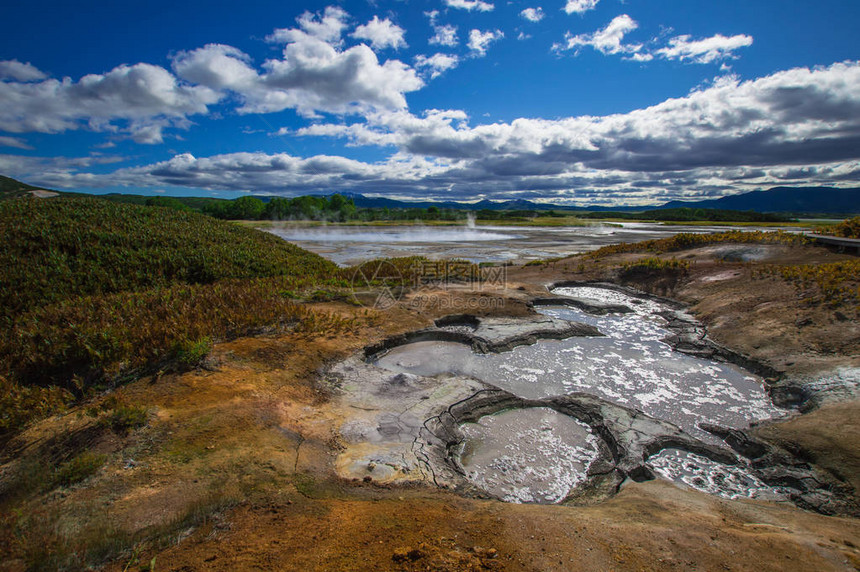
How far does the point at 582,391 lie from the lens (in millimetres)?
7469

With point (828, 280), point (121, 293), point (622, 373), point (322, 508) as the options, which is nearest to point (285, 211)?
point (121, 293)

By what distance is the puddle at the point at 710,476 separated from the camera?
487 centimetres

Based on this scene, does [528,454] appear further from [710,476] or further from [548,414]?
[710,476]

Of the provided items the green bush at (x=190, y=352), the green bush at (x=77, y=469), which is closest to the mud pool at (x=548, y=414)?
the green bush at (x=190, y=352)

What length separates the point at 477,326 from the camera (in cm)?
1093

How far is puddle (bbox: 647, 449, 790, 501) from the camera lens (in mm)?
4867

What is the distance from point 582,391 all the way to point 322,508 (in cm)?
557

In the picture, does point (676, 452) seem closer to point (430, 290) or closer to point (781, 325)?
point (781, 325)

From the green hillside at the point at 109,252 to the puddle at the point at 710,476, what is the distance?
12617 mm

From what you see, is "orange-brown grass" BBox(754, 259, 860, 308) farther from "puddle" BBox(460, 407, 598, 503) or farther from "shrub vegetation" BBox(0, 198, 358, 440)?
"shrub vegetation" BBox(0, 198, 358, 440)

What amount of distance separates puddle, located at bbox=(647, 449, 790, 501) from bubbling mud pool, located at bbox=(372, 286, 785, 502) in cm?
1

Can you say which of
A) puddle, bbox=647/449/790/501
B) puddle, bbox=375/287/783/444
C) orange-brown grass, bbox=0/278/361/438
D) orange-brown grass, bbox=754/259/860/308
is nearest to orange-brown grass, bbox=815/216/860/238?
orange-brown grass, bbox=754/259/860/308

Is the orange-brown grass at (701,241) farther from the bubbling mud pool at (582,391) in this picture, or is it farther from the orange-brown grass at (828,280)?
the bubbling mud pool at (582,391)

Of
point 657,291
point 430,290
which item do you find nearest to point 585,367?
point 430,290
